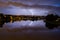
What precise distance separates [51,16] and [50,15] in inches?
80.8

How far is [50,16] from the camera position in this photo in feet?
293

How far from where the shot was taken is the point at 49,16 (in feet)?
292

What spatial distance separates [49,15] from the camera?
3563 inches

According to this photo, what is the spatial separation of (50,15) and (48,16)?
1.35 metres

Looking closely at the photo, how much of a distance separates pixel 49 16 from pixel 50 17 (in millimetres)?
1431

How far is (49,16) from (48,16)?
3.76ft

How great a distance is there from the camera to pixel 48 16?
90.1 m

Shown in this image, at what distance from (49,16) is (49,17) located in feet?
6.29

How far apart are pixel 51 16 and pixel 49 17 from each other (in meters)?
1.91

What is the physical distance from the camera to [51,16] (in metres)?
88.6

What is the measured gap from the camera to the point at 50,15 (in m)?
90.5

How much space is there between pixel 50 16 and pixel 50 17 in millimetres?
1619

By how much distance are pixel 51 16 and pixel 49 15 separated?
7.24ft
